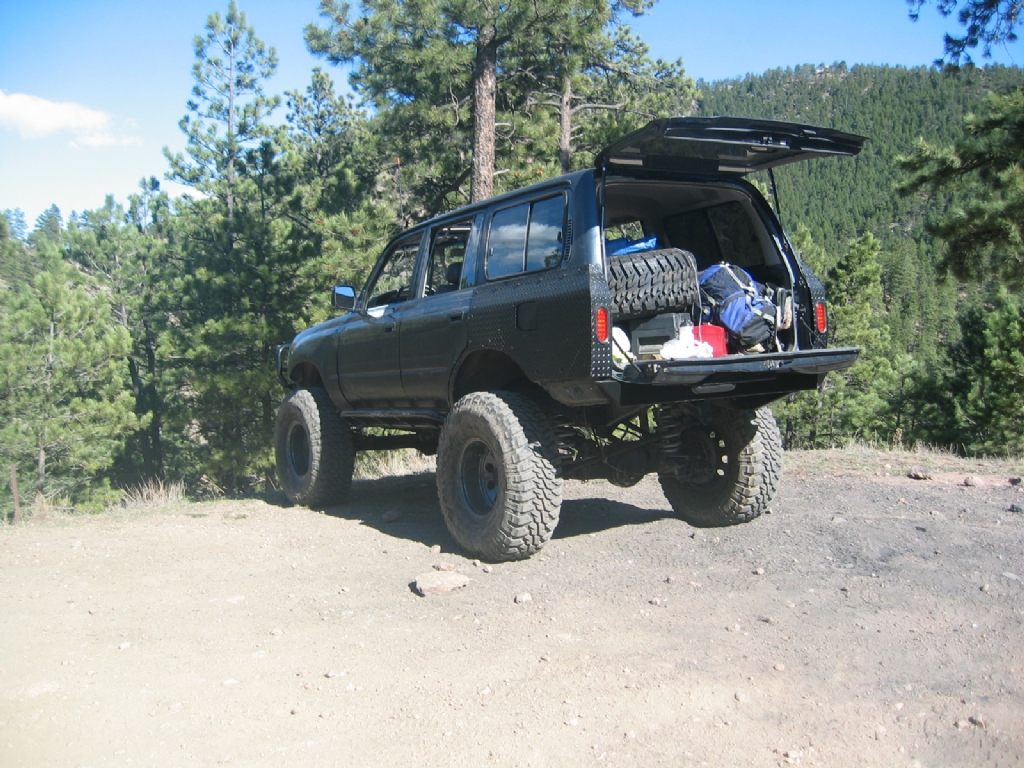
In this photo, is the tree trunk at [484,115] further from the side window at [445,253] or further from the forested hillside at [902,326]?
the side window at [445,253]

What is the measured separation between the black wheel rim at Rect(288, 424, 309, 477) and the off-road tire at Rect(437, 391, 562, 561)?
2824mm

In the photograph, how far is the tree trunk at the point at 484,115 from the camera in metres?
14.5

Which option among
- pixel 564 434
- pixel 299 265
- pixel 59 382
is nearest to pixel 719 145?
pixel 564 434

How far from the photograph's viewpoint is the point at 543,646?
12.9ft

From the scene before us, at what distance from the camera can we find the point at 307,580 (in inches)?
205

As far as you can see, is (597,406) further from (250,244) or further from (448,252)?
(250,244)

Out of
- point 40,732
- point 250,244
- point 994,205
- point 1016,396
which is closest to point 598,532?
point 40,732

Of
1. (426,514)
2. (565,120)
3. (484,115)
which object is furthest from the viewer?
(565,120)

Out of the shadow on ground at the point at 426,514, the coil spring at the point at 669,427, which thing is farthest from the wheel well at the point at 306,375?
the coil spring at the point at 669,427

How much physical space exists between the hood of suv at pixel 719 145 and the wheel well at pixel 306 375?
4.11 m

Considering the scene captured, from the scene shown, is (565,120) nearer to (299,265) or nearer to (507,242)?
(299,265)

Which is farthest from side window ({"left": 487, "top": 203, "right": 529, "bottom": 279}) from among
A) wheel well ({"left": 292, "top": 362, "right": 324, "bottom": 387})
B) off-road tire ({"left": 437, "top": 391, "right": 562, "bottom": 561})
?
wheel well ({"left": 292, "top": 362, "right": 324, "bottom": 387})

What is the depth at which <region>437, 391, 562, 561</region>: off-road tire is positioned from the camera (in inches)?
200

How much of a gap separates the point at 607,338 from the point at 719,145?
1384 millimetres
